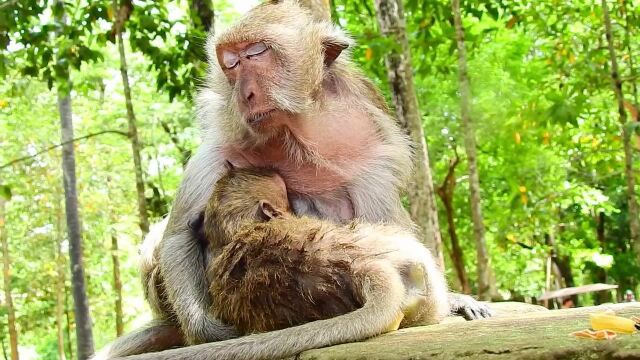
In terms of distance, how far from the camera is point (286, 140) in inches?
180

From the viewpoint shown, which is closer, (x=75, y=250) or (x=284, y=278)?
(x=284, y=278)

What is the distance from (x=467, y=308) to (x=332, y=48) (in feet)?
5.78

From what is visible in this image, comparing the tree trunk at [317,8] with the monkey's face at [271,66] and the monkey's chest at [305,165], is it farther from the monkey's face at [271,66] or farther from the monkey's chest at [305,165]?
the monkey's chest at [305,165]

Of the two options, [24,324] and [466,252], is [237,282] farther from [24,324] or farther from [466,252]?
[24,324]

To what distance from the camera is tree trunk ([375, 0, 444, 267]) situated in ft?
26.7

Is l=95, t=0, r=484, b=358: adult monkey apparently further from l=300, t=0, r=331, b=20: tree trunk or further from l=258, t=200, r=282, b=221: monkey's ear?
l=300, t=0, r=331, b=20: tree trunk

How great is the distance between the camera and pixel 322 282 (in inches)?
150

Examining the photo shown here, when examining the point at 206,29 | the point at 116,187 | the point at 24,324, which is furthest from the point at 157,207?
the point at 24,324

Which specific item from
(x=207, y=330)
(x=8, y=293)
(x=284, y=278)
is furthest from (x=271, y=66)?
(x=8, y=293)

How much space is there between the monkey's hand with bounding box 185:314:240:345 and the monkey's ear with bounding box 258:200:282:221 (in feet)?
1.98

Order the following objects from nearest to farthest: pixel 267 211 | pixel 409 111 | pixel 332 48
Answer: pixel 267 211
pixel 332 48
pixel 409 111

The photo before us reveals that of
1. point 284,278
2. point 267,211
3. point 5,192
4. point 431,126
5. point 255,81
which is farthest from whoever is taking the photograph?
point 431,126

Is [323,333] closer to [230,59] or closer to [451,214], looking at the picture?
[230,59]

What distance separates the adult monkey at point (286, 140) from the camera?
440 cm
